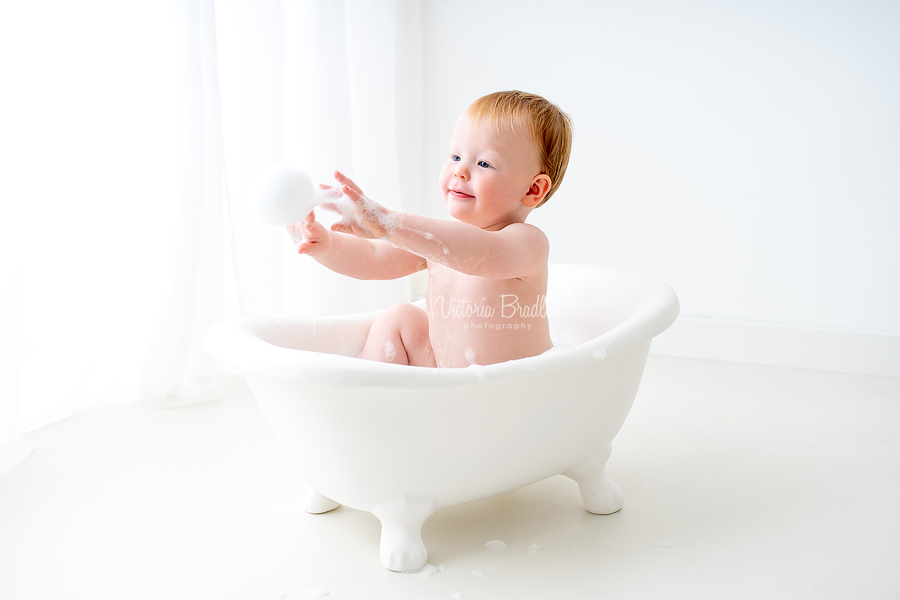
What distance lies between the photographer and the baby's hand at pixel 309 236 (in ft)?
3.33

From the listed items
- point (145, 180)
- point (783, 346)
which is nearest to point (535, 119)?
point (145, 180)

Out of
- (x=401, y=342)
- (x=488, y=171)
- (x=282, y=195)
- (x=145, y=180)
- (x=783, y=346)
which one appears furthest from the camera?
(x=783, y=346)

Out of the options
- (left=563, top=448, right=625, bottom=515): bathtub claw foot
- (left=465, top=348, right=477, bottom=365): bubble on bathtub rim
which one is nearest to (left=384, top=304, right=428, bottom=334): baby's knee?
(left=465, top=348, right=477, bottom=365): bubble on bathtub rim

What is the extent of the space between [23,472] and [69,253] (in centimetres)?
49

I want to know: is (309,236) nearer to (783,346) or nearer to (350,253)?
(350,253)

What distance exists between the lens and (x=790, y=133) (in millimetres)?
2160

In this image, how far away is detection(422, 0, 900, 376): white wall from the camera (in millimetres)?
2094

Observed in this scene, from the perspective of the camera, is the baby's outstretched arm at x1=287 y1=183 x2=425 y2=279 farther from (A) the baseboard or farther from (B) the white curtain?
(A) the baseboard

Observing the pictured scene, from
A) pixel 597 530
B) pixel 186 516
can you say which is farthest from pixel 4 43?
pixel 597 530

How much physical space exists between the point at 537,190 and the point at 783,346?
143 centimetres

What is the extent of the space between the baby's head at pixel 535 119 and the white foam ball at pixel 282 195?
373 mm

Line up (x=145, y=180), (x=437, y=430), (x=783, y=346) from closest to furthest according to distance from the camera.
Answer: (x=437, y=430) < (x=145, y=180) < (x=783, y=346)

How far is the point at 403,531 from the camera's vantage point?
1.03 meters

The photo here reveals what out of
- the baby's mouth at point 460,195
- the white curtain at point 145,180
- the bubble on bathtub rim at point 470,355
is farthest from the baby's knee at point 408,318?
the white curtain at point 145,180
